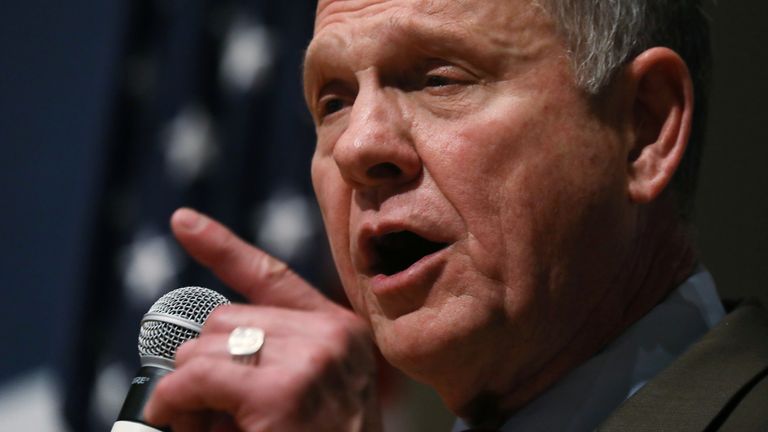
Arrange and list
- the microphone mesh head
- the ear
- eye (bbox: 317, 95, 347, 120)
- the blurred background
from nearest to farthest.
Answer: the microphone mesh head
the ear
eye (bbox: 317, 95, 347, 120)
the blurred background

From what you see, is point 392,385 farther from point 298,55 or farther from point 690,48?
point 690,48

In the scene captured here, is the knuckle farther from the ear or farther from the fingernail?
the ear

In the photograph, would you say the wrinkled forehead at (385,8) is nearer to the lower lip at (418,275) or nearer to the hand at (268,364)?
the lower lip at (418,275)

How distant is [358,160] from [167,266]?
5.51 ft

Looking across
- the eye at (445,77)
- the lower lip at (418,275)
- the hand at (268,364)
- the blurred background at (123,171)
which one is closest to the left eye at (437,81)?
the eye at (445,77)

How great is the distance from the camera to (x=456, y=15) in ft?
4.89

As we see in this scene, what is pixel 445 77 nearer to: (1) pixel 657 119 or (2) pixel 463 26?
(2) pixel 463 26

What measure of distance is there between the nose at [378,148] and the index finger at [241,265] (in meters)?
0.34

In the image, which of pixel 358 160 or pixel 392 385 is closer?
pixel 358 160

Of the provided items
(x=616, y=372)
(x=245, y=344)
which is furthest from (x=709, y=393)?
(x=245, y=344)

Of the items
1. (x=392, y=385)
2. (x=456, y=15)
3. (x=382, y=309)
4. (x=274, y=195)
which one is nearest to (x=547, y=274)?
(x=382, y=309)

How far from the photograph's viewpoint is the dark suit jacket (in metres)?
1.34

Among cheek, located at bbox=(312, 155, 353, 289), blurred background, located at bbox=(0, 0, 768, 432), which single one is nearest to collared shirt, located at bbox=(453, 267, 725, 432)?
cheek, located at bbox=(312, 155, 353, 289)

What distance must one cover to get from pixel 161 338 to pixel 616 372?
72cm
